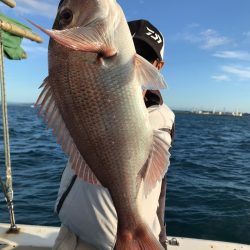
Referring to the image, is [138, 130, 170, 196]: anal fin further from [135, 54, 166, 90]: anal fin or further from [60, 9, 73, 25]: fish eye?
[60, 9, 73, 25]: fish eye

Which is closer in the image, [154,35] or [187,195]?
[154,35]

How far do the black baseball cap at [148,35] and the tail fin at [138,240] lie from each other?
110 cm

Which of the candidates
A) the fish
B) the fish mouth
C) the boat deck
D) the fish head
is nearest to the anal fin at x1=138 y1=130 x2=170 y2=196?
the fish

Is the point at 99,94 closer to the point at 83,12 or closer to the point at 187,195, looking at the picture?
the point at 83,12

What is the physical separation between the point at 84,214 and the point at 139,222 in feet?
1.69

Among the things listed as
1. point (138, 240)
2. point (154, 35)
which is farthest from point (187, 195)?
point (138, 240)

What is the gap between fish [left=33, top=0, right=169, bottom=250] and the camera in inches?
67.2

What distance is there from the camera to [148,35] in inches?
92.1

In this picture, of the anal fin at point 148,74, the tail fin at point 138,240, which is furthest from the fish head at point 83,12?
the tail fin at point 138,240

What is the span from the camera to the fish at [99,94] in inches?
67.2

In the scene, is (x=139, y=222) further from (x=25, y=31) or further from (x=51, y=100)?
(x=25, y=31)

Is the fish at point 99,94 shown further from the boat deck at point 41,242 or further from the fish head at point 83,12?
the boat deck at point 41,242

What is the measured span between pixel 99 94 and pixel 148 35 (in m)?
0.79

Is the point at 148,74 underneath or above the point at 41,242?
above
